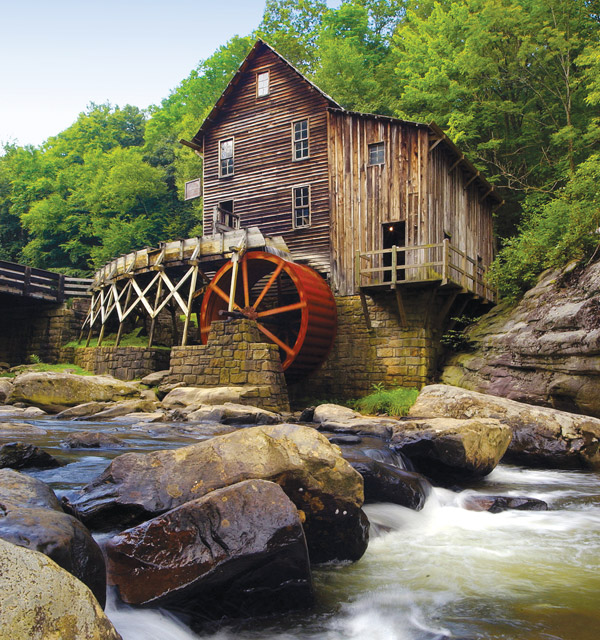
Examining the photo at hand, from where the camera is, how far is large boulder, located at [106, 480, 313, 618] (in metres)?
2.70

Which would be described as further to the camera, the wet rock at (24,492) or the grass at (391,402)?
the grass at (391,402)

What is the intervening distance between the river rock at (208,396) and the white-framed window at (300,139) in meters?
7.17

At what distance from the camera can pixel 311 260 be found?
14695 millimetres

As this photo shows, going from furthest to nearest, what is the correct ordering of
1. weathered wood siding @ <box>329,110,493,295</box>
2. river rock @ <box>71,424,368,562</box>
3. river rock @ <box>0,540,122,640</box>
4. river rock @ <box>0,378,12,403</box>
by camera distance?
weathered wood siding @ <box>329,110,493,295</box> < river rock @ <box>0,378,12,403</box> < river rock @ <box>71,424,368,562</box> < river rock @ <box>0,540,122,640</box>

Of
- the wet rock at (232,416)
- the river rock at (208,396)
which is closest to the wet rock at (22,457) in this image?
the wet rock at (232,416)

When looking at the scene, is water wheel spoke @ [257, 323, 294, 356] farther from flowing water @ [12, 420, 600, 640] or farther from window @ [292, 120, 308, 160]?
flowing water @ [12, 420, 600, 640]

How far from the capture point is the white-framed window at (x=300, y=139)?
50.1 feet

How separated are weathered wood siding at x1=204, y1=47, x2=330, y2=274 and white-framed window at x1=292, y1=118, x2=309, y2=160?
124 millimetres

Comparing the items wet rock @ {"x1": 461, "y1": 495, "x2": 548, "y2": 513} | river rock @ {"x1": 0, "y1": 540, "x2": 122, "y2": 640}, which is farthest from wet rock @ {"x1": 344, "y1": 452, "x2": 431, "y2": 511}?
river rock @ {"x1": 0, "y1": 540, "x2": 122, "y2": 640}

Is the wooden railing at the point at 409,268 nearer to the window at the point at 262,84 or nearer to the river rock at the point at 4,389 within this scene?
the window at the point at 262,84

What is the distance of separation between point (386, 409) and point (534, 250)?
194 inches

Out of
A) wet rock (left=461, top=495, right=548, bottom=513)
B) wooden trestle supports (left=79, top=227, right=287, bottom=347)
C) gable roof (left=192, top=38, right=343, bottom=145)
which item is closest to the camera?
wet rock (left=461, top=495, right=548, bottom=513)

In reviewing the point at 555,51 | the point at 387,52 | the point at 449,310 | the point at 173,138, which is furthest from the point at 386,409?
the point at 173,138

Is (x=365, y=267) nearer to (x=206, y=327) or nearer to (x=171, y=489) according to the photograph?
(x=206, y=327)
